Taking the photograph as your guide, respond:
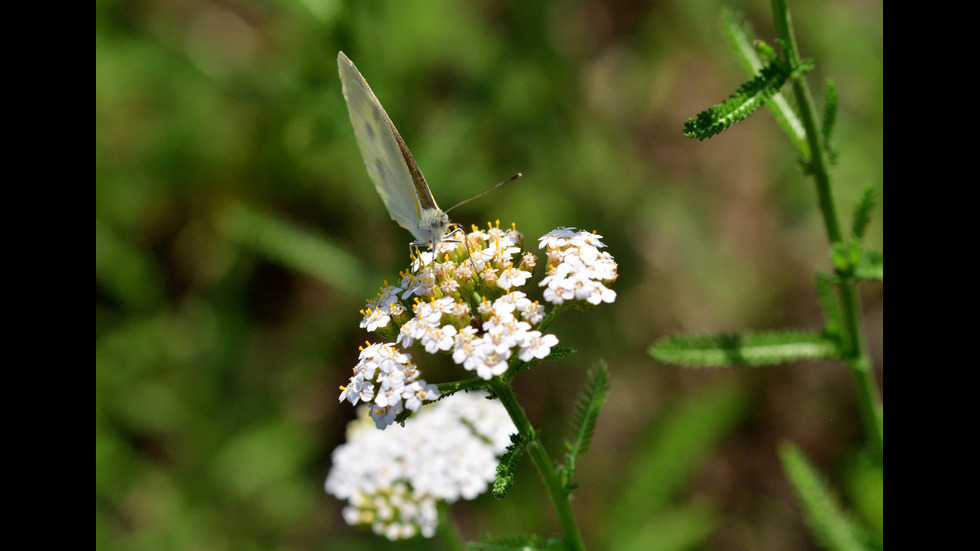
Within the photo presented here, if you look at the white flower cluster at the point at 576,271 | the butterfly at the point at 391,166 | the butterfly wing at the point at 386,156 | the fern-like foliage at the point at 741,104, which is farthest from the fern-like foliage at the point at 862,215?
the butterfly wing at the point at 386,156

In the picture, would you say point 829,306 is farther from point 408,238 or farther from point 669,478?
point 408,238

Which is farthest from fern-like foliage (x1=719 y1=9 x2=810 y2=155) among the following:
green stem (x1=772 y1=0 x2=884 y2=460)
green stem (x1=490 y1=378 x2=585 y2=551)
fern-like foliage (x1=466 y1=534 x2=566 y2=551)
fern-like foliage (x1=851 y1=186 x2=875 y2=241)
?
fern-like foliage (x1=466 y1=534 x2=566 y2=551)

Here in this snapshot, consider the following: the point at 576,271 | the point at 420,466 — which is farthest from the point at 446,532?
the point at 576,271

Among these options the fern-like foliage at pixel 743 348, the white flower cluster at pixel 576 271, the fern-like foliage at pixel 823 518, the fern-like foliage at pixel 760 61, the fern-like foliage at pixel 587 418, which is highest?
the fern-like foliage at pixel 760 61

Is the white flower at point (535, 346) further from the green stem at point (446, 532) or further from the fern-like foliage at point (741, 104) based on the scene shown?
the green stem at point (446, 532)

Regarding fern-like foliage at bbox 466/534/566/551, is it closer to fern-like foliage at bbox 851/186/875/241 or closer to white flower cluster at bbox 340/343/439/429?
white flower cluster at bbox 340/343/439/429

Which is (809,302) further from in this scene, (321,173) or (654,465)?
(321,173)
